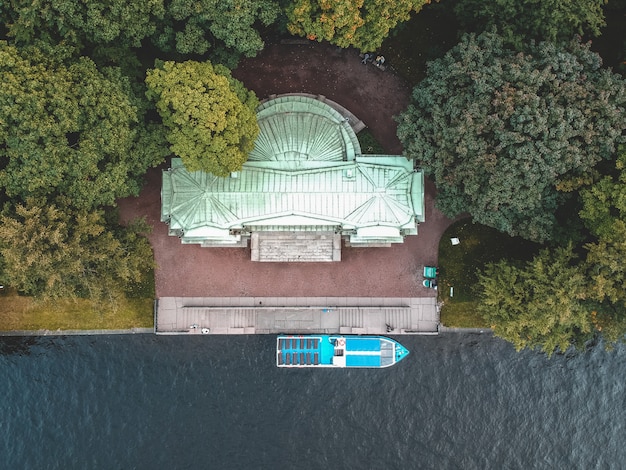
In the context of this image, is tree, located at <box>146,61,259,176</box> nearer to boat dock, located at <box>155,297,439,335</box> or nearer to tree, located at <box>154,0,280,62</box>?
tree, located at <box>154,0,280,62</box>

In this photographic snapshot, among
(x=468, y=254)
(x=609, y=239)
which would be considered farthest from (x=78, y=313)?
(x=609, y=239)

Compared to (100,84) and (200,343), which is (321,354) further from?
(100,84)

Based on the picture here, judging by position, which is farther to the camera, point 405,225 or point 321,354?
point 321,354

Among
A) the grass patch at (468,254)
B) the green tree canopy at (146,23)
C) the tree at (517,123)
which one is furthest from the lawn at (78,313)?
the tree at (517,123)

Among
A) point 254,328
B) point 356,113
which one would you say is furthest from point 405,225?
point 254,328

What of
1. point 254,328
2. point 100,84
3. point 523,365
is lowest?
point 523,365

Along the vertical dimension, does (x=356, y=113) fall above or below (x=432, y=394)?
above

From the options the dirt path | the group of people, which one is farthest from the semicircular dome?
the group of people
